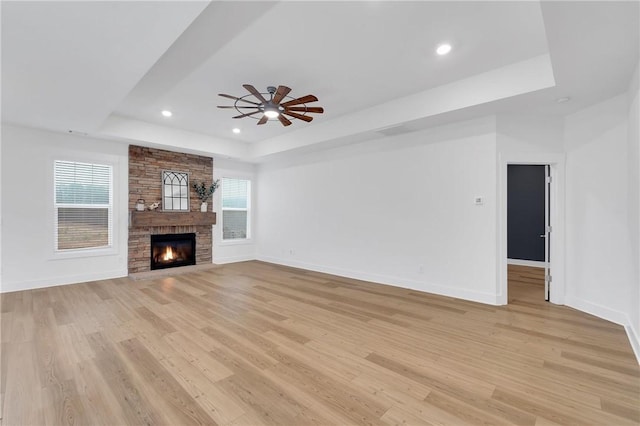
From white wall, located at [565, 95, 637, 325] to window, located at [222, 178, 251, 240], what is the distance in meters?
6.99

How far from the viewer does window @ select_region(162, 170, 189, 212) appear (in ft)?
21.4

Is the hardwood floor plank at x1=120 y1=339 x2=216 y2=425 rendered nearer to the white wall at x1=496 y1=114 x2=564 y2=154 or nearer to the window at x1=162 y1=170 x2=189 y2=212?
the window at x1=162 y1=170 x2=189 y2=212

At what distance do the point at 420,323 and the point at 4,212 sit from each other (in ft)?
21.9

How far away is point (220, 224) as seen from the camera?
7.57 m

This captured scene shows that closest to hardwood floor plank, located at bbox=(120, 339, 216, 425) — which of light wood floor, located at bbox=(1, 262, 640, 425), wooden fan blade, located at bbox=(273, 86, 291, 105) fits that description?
light wood floor, located at bbox=(1, 262, 640, 425)

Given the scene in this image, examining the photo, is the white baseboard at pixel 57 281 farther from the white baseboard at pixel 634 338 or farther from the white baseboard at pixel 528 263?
the white baseboard at pixel 528 263

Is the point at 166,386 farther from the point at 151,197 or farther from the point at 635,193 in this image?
the point at 151,197

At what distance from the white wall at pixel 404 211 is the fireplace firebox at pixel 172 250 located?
2.30m

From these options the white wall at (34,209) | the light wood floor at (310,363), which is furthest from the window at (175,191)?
Result: the light wood floor at (310,363)

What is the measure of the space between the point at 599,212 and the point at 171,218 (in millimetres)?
7435

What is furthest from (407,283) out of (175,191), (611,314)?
(175,191)

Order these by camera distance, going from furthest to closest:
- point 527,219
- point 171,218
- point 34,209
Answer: point 527,219 → point 171,218 → point 34,209

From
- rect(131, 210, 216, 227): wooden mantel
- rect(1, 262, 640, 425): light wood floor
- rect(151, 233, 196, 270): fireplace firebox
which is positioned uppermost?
rect(131, 210, 216, 227): wooden mantel

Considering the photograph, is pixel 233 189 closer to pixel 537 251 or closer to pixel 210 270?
pixel 210 270
